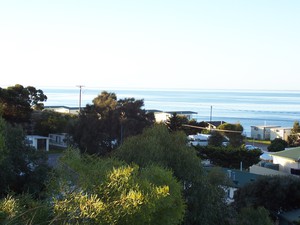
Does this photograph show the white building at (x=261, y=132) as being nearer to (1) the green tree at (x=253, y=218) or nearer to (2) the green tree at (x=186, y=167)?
(1) the green tree at (x=253, y=218)

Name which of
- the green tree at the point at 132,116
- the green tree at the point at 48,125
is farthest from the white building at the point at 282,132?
the green tree at the point at 48,125

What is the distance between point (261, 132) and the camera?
239 ft

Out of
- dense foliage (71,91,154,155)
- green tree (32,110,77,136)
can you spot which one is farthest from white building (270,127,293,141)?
green tree (32,110,77,136)

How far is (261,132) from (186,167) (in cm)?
5925

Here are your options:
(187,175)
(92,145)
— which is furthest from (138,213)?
(92,145)

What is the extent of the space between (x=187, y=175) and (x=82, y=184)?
729 centimetres

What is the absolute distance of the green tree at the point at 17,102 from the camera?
158 ft

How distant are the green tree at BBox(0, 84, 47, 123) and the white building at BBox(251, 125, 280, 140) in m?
34.4

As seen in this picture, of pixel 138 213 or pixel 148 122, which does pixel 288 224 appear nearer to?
pixel 138 213

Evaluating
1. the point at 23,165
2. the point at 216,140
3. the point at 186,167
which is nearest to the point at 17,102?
the point at 216,140

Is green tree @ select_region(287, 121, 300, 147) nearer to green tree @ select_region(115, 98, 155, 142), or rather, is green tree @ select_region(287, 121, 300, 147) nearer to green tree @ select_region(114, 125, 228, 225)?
green tree @ select_region(115, 98, 155, 142)

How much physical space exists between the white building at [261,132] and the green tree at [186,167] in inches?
2244

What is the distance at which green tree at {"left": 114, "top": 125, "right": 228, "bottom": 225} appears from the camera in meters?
14.9

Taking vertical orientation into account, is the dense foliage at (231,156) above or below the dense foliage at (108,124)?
below
